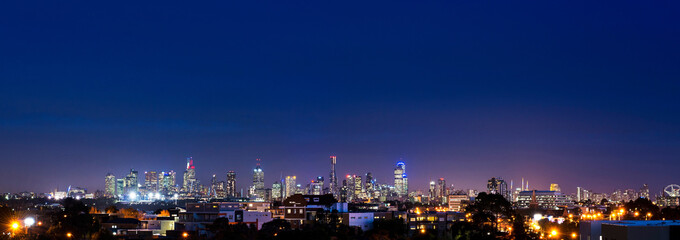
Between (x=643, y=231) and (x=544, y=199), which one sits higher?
(x=643, y=231)

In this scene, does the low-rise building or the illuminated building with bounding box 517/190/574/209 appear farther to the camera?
the illuminated building with bounding box 517/190/574/209

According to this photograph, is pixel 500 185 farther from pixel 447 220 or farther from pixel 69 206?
pixel 69 206

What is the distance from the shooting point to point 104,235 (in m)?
38.4

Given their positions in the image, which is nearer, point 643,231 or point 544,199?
point 643,231

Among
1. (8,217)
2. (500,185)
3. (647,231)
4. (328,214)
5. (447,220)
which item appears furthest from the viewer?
(500,185)

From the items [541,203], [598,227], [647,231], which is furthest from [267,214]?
[541,203]

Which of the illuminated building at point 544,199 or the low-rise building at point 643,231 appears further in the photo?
the illuminated building at point 544,199

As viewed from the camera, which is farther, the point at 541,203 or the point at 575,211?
the point at 541,203

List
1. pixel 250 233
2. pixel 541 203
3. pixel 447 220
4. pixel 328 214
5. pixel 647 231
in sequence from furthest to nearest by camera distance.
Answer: pixel 541 203
pixel 447 220
pixel 328 214
pixel 250 233
pixel 647 231

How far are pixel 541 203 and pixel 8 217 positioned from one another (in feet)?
451

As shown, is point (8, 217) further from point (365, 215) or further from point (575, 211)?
point (575, 211)

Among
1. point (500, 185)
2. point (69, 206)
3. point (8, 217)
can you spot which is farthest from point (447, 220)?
point (500, 185)

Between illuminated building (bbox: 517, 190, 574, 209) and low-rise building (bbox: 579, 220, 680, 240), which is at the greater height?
low-rise building (bbox: 579, 220, 680, 240)

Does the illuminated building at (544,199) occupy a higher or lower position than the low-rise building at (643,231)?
lower
